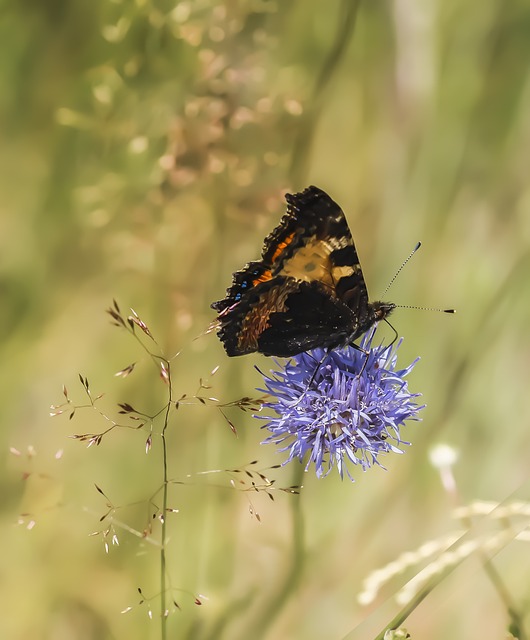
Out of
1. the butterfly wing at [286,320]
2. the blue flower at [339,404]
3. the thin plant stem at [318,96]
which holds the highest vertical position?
the thin plant stem at [318,96]

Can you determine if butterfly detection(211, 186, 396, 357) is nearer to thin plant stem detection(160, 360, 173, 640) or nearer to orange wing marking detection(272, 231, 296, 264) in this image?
orange wing marking detection(272, 231, 296, 264)

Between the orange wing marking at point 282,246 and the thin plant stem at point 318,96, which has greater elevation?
the thin plant stem at point 318,96

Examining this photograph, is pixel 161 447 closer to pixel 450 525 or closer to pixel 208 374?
pixel 208 374

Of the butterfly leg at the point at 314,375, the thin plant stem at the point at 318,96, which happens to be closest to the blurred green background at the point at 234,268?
the thin plant stem at the point at 318,96

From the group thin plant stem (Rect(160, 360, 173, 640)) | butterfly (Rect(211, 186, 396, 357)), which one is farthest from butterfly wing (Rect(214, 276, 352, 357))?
thin plant stem (Rect(160, 360, 173, 640))

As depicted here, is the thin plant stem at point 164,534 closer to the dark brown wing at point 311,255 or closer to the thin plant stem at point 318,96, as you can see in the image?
the dark brown wing at point 311,255

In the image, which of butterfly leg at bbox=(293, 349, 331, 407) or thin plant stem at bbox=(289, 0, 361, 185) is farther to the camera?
thin plant stem at bbox=(289, 0, 361, 185)
